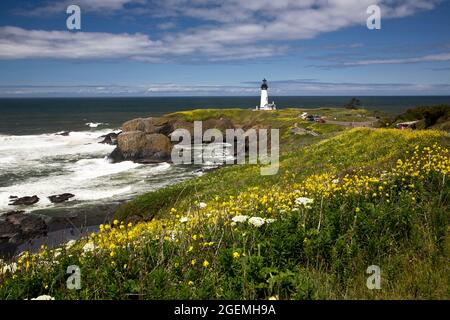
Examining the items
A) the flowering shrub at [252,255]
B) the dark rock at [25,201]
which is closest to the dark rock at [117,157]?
the dark rock at [25,201]

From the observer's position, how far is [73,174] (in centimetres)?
5153

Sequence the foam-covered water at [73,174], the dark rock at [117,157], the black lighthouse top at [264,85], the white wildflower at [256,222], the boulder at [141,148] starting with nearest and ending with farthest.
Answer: the white wildflower at [256,222] → the foam-covered water at [73,174] → the dark rock at [117,157] → the boulder at [141,148] → the black lighthouse top at [264,85]

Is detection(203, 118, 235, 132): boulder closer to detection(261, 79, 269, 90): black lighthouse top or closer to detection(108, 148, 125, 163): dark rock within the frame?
detection(261, 79, 269, 90): black lighthouse top

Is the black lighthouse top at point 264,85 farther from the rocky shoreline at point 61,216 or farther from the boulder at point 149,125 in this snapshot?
the rocky shoreline at point 61,216

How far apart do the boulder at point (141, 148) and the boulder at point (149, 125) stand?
423 inches

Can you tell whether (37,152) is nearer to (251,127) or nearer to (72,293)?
(251,127)

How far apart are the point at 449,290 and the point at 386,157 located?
15429 millimetres

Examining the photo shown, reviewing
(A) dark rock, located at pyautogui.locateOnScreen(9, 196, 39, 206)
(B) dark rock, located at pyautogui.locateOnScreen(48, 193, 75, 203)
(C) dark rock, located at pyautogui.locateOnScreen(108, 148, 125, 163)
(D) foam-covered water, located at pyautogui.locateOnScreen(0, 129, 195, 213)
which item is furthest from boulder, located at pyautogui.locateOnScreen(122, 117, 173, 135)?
(A) dark rock, located at pyautogui.locateOnScreen(9, 196, 39, 206)

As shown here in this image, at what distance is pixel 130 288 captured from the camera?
6.64 meters

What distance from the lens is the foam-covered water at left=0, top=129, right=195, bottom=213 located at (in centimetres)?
4091

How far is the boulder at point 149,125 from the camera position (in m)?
76.1

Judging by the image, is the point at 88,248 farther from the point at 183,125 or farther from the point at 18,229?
the point at 183,125

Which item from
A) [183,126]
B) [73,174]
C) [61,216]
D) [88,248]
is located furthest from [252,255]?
[183,126]

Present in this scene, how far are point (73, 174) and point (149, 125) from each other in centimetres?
2941
